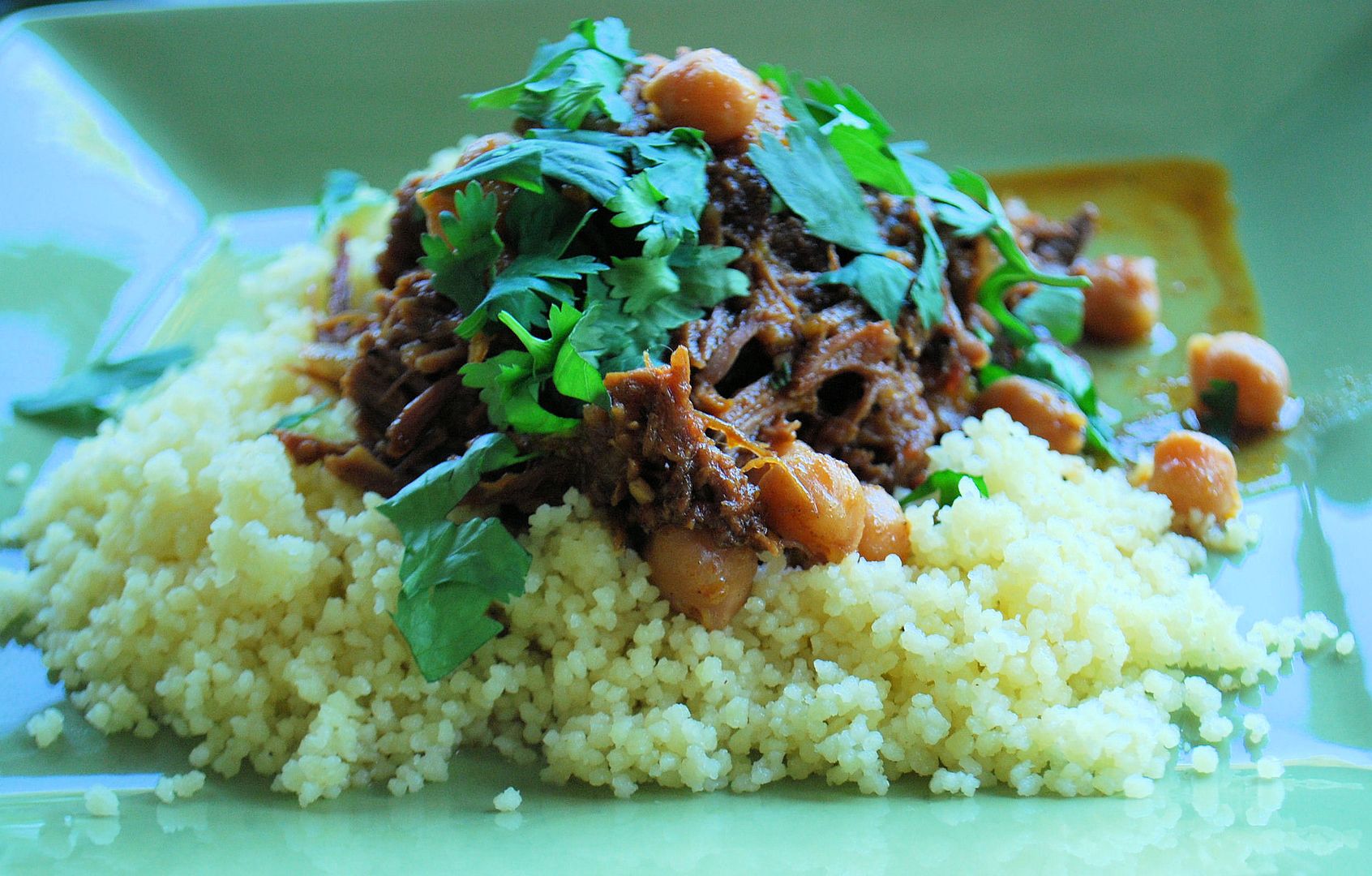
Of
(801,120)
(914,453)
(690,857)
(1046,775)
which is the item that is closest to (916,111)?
(801,120)

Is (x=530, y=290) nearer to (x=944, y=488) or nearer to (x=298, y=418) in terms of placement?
(x=298, y=418)

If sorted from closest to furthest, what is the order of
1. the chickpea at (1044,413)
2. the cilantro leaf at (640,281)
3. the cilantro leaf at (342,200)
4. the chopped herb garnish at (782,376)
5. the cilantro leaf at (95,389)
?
1. the cilantro leaf at (640,281)
2. the chopped herb garnish at (782,376)
3. the chickpea at (1044,413)
4. the cilantro leaf at (95,389)
5. the cilantro leaf at (342,200)

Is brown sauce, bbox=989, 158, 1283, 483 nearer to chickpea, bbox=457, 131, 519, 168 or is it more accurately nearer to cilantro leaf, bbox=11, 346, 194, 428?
chickpea, bbox=457, 131, 519, 168

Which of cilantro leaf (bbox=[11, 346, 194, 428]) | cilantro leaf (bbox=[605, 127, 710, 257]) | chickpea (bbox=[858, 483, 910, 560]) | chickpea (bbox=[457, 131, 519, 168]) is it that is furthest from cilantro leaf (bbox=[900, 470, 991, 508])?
cilantro leaf (bbox=[11, 346, 194, 428])

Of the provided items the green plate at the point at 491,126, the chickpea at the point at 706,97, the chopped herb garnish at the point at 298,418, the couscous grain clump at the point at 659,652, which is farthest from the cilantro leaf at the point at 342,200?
the chickpea at the point at 706,97

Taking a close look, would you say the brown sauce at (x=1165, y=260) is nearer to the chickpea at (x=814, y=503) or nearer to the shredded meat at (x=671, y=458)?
the chickpea at (x=814, y=503)

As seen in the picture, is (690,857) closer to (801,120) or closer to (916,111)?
(801,120)
